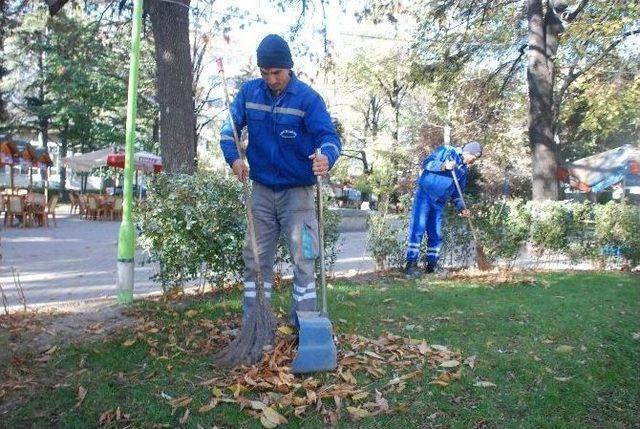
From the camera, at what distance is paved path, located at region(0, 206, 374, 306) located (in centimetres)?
762

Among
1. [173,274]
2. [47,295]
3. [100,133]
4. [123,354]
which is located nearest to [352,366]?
[123,354]

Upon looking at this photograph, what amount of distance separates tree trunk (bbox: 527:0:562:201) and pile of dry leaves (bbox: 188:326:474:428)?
8.56m

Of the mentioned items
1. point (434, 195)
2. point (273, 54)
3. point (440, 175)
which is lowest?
point (434, 195)

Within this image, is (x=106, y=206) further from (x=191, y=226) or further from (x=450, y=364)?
(x=450, y=364)

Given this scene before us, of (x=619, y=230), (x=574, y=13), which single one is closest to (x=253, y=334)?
(x=619, y=230)

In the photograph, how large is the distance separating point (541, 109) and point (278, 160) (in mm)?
9500

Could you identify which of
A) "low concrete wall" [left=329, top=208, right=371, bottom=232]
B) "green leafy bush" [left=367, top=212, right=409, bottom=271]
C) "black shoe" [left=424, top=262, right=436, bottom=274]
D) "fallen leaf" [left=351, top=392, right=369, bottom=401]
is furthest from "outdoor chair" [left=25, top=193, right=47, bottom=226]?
"fallen leaf" [left=351, top=392, right=369, bottom=401]

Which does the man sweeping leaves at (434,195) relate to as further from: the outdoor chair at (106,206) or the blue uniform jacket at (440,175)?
the outdoor chair at (106,206)

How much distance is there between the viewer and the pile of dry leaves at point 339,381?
11.2ft

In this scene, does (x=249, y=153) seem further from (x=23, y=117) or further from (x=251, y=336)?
(x=23, y=117)

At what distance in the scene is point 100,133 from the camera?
34.0 metres

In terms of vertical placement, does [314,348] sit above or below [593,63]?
below

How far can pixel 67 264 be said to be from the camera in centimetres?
1024

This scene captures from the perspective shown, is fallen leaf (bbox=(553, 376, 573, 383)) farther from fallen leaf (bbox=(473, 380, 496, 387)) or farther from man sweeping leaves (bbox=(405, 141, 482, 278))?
man sweeping leaves (bbox=(405, 141, 482, 278))
